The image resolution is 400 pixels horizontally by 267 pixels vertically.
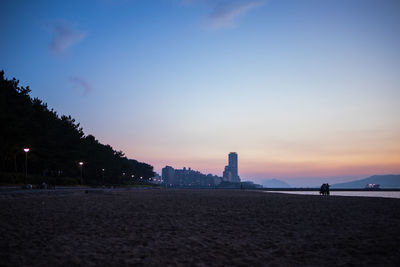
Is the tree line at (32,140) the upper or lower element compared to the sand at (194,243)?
upper

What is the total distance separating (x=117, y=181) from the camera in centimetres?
11594

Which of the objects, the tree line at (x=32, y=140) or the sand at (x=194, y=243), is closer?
the sand at (x=194, y=243)

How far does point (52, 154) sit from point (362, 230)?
192 feet

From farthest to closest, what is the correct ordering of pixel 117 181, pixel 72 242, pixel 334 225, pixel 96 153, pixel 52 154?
pixel 117 181, pixel 96 153, pixel 52 154, pixel 334 225, pixel 72 242

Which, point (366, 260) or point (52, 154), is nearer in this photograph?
point (366, 260)

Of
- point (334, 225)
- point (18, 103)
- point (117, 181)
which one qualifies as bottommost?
point (117, 181)

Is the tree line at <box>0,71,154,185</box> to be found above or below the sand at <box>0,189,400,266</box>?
above

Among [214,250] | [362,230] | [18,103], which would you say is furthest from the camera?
[18,103]

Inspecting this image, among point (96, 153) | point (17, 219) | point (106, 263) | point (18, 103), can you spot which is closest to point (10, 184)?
point (18, 103)

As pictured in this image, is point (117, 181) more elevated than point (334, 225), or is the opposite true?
point (334, 225)

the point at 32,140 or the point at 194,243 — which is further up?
the point at 32,140

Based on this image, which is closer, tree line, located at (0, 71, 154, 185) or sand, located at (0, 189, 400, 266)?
sand, located at (0, 189, 400, 266)

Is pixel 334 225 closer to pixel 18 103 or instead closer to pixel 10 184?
pixel 10 184

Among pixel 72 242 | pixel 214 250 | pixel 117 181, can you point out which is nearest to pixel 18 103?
pixel 72 242
